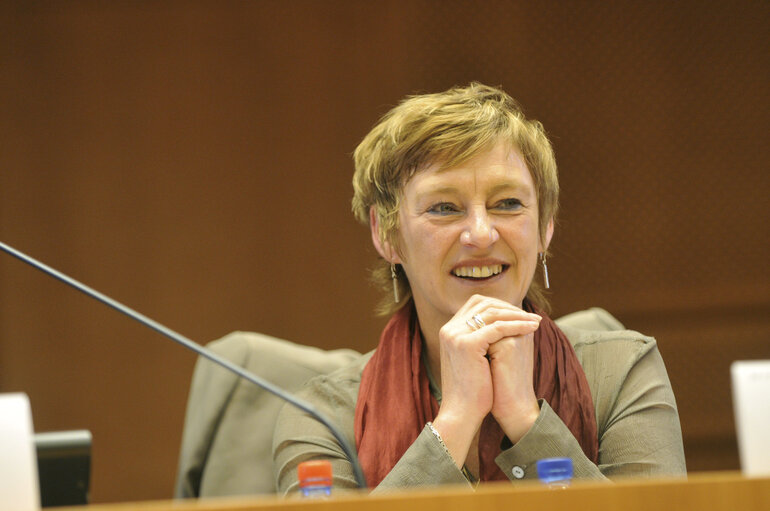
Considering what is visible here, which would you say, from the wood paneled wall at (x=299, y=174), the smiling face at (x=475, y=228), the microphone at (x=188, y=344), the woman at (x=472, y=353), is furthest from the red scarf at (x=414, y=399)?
the wood paneled wall at (x=299, y=174)

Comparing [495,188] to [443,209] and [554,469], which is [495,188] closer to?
[443,209]

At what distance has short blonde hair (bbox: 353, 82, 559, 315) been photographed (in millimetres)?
1655

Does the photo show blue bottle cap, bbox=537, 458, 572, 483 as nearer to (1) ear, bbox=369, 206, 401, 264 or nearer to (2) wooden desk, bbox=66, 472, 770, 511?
(2) wooden desk, bbox=66, 472, 770, 511

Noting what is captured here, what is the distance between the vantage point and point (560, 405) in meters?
1.57

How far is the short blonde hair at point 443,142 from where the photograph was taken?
5.43 ft

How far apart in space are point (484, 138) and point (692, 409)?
1.55 m

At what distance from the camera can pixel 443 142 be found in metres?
1.65

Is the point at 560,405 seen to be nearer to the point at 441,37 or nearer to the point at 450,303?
the point at 450,303

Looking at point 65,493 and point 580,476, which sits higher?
point 65,493

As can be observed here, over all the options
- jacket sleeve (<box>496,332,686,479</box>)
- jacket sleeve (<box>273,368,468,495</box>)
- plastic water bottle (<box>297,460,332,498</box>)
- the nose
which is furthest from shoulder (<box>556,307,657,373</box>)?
plastic water bottle (<box>297,460,332,498</box>)

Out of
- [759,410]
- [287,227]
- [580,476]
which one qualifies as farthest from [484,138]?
[287,227]

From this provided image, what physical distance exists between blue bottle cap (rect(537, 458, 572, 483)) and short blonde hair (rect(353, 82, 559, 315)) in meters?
0.72

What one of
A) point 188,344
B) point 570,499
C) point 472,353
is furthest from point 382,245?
point 570,499

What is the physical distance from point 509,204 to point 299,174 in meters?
1.35
